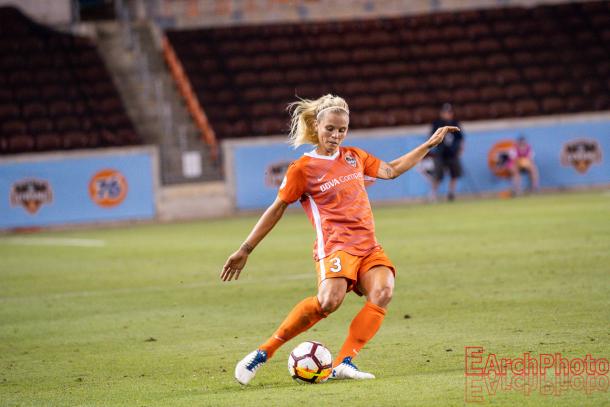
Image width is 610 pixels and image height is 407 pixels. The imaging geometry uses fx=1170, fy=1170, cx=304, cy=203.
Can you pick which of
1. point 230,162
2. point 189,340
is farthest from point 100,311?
point 230,162

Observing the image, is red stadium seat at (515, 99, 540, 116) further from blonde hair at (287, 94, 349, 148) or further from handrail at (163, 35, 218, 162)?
blonde hair at (287, 94, 349, 148)

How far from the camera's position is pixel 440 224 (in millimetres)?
20859

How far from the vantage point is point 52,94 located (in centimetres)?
3098

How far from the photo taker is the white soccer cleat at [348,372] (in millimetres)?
7414

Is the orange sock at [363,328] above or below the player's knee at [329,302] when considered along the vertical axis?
below

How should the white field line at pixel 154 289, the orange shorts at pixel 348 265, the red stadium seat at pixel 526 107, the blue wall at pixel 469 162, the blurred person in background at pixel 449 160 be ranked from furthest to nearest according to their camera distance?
the red stadium seat at pixel 526 107
the blue wall at pixel 469 162
the blurred person in background at pixel 449 160
the white field line at pixel 154 289
the orange shorts at pixel 348 265

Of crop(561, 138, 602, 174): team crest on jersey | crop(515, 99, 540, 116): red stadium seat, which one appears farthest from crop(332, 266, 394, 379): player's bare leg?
crop(515, 99, 540, 116): red stadium seat

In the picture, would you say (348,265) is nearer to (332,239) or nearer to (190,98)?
(332,239)

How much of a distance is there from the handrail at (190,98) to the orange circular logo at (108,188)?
3.01 metres

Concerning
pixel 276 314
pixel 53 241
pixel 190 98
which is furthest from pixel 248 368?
pixel 190 98

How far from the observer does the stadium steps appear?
30.2 metres

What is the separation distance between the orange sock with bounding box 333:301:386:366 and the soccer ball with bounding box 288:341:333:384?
0.51 feet

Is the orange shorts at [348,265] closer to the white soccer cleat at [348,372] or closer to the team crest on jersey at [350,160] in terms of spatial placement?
the white soccer cleat at [348,372]

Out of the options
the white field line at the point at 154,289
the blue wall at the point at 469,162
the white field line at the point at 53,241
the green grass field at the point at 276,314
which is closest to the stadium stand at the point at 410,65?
the blue wall at the point at 469,162
